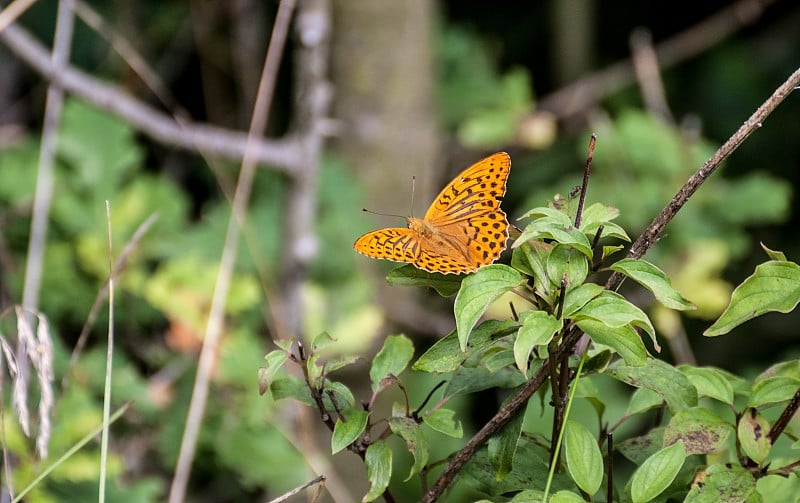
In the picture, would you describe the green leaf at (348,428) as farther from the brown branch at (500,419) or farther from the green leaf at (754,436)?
the green leaf at (754,436)

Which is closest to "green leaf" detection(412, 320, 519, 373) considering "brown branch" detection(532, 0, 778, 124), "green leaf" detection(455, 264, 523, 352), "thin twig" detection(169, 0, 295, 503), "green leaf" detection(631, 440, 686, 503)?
"green leaf" detection(455, 264, 523, 352)

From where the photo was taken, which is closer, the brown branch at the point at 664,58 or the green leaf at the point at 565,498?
the green leaf at the point at 565,498

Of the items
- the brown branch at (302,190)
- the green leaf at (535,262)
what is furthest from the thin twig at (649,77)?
the green leaf at (535,262)

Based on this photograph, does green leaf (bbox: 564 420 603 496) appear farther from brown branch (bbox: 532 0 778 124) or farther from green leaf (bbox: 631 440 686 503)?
brown branch (bbox: 532 0 778 124)

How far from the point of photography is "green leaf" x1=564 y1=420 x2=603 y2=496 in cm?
70

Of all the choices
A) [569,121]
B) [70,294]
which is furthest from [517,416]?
[569,121]

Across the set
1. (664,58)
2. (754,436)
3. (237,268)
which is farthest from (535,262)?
(664,58)

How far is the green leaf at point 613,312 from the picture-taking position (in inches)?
25.0

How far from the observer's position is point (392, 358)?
80 centimetres

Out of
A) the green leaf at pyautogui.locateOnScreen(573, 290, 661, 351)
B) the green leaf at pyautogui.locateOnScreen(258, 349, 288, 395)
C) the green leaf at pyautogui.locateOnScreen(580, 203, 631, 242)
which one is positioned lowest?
the green leaf at pyautogui.locateOnScreen(258, 349, 288, 395)

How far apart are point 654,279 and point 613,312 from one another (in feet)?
0.18

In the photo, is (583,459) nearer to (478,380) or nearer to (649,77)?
(478,380)

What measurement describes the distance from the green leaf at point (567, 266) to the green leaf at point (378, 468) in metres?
0.20

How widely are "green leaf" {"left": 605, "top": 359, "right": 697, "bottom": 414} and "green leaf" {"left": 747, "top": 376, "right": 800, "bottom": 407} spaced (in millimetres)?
50
